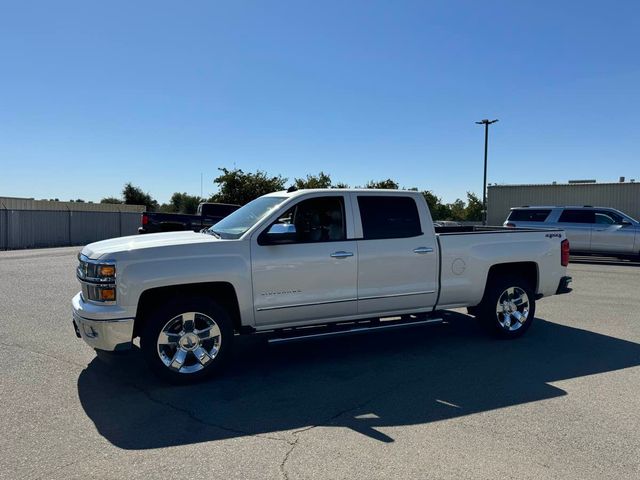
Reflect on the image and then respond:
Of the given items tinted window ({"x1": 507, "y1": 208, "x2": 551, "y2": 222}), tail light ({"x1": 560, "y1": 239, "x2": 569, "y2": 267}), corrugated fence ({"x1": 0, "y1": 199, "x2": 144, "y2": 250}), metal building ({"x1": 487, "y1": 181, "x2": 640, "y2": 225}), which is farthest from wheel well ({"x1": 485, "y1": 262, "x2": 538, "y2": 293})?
metal building ({"x1": 487, "y1": 181, "x2": 640, "y2": 225})

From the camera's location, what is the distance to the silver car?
17.5 metres

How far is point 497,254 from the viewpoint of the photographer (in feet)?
22.6

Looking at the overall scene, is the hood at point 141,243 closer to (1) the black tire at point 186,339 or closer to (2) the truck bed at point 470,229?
(1) the black tire at point 186,339

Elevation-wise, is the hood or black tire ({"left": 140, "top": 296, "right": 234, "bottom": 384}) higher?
the hood

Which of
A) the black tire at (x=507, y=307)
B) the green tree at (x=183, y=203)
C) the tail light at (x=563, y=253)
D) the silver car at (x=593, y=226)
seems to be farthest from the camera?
the green tree at (x=183, y=203)

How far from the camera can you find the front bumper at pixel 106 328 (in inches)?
191

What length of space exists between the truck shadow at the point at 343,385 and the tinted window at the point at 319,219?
1.49m

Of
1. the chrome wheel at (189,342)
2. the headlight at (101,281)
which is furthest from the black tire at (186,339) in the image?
the headlight at (101,281)

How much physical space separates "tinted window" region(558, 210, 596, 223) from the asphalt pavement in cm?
1213

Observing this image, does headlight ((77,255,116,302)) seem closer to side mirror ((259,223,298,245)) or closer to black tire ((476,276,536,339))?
side mirror ((259,223,298,245))

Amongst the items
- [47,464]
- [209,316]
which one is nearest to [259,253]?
[209,316]

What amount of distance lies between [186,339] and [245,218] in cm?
166

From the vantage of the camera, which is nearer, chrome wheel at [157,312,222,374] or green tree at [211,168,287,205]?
chrome wheel at [157,312,222,374]

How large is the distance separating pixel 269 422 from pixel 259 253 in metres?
1.83
